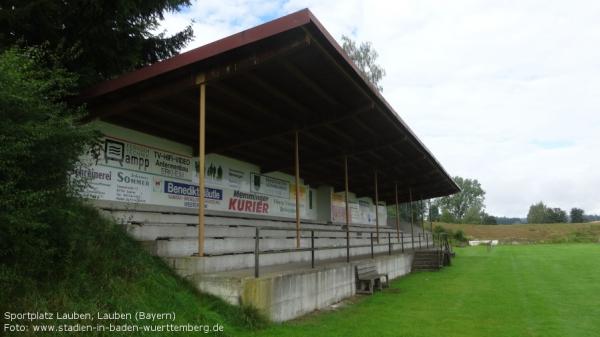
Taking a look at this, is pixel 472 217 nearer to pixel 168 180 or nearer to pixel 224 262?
pixel 168 180

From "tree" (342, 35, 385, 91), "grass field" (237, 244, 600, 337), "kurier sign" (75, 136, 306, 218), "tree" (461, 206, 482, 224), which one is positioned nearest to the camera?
"grass field" (237, 244, 600, 337)

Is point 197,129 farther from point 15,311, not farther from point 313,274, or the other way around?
point 15,311

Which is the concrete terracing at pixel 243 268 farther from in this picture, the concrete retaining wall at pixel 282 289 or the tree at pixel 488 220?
the tree at pixel 488 220

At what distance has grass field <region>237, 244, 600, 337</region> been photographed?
727cm

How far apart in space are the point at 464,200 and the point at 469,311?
344 ft

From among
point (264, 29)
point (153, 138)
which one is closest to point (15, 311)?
point (264, 29)

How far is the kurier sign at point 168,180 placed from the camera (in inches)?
400

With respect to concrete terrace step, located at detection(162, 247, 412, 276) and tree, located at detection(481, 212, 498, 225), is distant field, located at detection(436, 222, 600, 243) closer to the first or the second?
tree, located at detection(481, 212, 498, 225)

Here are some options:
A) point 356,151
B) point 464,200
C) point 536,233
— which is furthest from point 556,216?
point 356,151

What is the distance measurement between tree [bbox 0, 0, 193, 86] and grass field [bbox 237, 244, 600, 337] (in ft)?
Result: 21.0

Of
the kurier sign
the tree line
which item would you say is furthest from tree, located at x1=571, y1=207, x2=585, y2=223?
the kurier sign

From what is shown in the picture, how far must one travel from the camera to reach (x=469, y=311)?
9133 millimetres

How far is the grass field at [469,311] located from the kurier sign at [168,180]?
504 cm

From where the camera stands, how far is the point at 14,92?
504 cm
